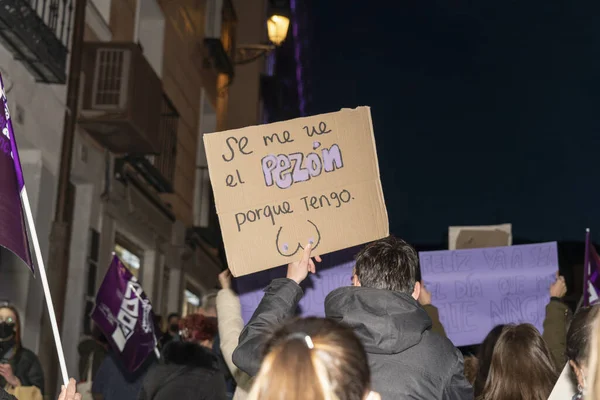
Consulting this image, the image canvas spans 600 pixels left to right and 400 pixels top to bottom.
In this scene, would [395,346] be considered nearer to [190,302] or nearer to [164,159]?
[164,159]

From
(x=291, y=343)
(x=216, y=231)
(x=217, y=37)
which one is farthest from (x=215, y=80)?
(x=291, y=343)

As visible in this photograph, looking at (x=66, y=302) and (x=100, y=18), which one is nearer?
(x=66, y=302)

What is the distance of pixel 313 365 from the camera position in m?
1.95

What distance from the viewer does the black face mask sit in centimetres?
608

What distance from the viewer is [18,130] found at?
8.86 metres

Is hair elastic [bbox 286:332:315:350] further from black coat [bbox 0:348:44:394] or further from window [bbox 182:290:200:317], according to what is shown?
window [bbox 182:290:200:317]

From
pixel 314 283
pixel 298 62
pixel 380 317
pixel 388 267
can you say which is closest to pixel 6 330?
pixel 314 283

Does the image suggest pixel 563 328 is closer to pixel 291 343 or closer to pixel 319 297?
pixel 319 297

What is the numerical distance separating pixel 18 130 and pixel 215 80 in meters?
11.3

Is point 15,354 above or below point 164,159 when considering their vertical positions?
below

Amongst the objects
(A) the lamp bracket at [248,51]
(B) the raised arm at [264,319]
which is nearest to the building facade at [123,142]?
(A) the lamp bracket at [248,51]

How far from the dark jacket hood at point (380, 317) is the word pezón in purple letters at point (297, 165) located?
115cm

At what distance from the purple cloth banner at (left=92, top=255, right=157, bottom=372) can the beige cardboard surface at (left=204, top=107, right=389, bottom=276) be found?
3326 mm

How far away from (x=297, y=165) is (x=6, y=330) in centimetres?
270
